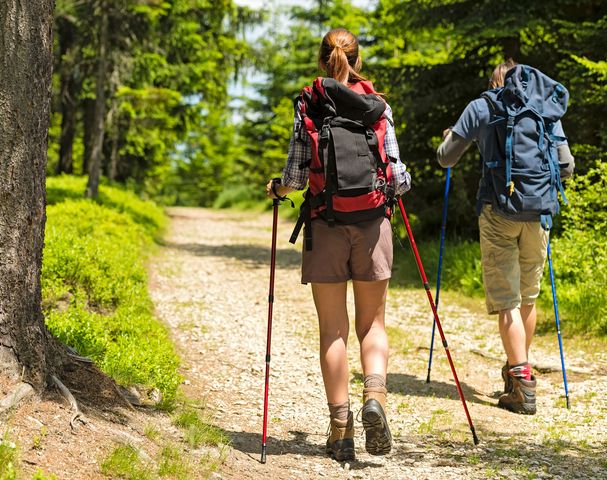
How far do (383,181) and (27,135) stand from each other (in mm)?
1878

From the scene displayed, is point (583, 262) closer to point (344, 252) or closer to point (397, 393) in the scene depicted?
point (397, 393)

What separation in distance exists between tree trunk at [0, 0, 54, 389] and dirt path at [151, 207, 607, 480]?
4.11 ft

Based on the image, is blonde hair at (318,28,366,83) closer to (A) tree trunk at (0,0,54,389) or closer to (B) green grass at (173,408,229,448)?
(A) tree trunk at (0,0,54,389)

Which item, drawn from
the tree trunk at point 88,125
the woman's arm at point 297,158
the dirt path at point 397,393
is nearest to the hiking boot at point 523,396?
the dirt path at point 397,393

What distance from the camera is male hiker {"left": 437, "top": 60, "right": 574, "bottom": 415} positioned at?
5.27 m

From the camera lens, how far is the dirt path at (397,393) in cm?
424

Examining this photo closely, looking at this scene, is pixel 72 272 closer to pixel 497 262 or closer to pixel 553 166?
pixel 497 262

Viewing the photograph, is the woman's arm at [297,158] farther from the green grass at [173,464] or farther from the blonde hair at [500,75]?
the blonde hair at [500,75]

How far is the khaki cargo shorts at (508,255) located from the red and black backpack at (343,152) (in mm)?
Result: 1728

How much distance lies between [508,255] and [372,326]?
1.75 m

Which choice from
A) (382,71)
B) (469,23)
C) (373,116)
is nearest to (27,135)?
(373,116)

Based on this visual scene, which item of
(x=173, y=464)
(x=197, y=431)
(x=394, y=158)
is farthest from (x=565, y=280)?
(x=173, y=464)

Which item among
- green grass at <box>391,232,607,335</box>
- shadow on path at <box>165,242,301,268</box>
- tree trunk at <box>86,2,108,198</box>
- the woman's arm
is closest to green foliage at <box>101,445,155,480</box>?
the woman's arm

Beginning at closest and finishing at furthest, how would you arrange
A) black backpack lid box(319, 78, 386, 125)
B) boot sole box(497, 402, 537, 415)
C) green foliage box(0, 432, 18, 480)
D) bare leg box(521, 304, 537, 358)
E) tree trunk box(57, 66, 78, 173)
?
green foliage box(0, 432, 18, 480), black backpack lid box(319, 78, 386, 125), boot sole box(497, 402, 537, 415), bare leg box(521, 304, 537, 358), tree trunk box(57, 66, 78, 173)
